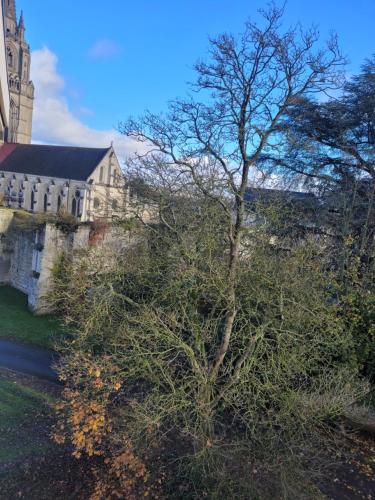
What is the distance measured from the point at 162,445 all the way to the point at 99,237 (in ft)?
43.3

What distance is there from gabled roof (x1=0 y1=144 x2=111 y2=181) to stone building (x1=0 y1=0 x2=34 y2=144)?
5.32 m

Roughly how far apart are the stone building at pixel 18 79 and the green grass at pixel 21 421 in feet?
146

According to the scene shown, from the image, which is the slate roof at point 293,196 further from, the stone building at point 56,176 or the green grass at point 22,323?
the stone building at point 56,176

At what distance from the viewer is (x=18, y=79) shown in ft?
164

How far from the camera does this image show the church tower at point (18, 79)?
154 ft

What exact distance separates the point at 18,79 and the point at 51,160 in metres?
15.4

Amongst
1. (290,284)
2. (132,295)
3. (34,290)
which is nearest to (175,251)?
(132,295)

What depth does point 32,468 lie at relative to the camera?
7.17 m

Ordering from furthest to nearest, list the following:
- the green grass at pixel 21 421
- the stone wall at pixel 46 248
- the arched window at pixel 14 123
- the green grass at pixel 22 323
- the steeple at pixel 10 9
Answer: the arched window at pixel 14 123 → the steeple at pixel 10 9 → the stone wall at pixel 46 248 → the green grass at pixel 22 323 → the green grass at pixel 21 421

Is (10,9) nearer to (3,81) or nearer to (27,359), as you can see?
(3,81)

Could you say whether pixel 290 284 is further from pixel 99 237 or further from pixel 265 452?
pixel 99 237

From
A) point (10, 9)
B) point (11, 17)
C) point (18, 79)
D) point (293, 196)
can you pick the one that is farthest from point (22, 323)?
point (10, 9)

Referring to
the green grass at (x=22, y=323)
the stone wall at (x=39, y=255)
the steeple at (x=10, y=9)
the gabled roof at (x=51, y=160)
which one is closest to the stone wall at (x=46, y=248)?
the stone wall at (x=39, y=255)

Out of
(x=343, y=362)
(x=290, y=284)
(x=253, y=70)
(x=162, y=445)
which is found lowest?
(x=162, y=445)
